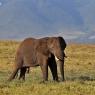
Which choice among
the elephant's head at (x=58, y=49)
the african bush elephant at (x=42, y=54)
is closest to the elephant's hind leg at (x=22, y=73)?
the african bush elephant at (x=42, y=54)

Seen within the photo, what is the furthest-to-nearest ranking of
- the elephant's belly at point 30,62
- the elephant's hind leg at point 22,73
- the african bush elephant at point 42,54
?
1. the elephant's hind leg at point 22,73
2. the elephant's belly at point 30,62
3. the african bush elephant at point 42,54

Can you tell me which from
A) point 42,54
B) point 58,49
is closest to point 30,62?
Answer: point 42,54

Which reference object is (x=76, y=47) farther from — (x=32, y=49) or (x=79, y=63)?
(x=32, y=49)

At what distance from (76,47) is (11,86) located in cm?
3389

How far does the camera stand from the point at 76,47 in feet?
163

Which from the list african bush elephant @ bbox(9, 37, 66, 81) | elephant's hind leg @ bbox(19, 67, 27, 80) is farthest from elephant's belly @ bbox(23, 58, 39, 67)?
elephant's hind leg @ bbox(19, 67, 27, 80)

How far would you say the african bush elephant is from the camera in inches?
718

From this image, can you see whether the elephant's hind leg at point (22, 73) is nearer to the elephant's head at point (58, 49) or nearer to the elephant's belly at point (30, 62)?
the elephant's belly at point (30, 62)

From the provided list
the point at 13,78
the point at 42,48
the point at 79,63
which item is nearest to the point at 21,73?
the point at 13,78

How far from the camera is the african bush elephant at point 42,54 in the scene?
18234mm

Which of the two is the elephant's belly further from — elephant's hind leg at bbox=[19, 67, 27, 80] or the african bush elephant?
elephant's hind leg at bbox=[19, 67, 27, 80]

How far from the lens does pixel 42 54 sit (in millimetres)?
18672

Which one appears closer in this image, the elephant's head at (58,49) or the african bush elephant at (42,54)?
the elephant's head at (58,49)

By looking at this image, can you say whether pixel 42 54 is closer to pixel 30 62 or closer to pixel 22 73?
pixel 30 62
